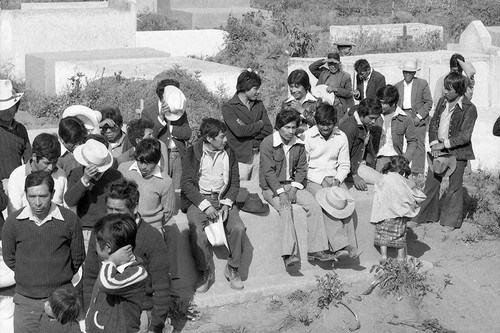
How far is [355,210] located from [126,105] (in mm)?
6417

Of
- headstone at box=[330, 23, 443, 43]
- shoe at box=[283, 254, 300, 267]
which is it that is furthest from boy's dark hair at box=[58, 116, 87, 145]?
headstone at box=[330, 23, 443, 43]

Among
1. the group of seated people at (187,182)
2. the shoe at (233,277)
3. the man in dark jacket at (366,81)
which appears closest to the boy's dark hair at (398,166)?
the group of seated people at (187,182)

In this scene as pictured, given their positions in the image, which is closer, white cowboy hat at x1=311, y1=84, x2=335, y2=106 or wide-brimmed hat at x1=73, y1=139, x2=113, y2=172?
wide-brimmed hat at x1=73, y1=139, x2=113, y2=172

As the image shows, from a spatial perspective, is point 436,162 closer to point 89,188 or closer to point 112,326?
point 89,188

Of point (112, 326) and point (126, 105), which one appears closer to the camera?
point (112, 326)

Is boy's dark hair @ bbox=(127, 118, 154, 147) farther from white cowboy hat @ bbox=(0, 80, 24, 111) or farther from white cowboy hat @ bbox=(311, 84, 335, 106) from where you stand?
white cowboy hat @ bbox=(311, 84, 335, 106)

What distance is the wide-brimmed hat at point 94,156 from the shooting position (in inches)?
299

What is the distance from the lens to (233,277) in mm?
8953

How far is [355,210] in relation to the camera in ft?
32.0

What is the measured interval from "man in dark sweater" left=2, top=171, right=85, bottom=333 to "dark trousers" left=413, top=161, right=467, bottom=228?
546 cm

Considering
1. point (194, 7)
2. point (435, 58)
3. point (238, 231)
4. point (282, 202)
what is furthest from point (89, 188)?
point (194, 7)

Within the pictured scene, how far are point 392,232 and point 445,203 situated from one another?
1.90 m

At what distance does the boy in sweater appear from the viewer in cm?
632

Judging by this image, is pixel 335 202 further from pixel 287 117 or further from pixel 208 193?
pixel 208 193
